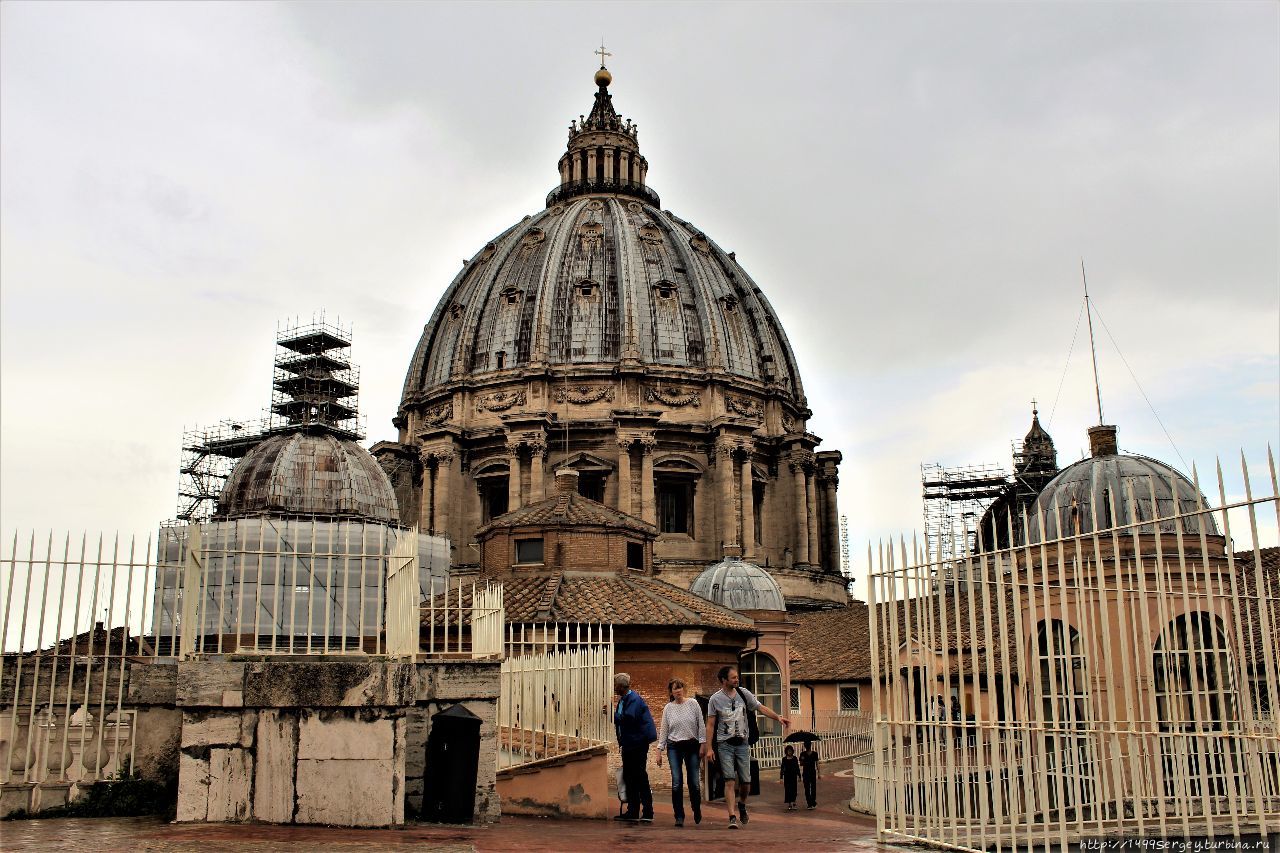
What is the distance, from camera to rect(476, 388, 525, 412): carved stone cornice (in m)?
54.9

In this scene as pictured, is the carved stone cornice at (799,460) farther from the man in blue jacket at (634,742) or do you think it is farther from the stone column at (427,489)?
the man in blue jacket at (634,742)

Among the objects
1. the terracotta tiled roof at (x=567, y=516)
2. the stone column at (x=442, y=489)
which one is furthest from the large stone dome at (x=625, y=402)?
the terracotta tiled roof at (x=567, y=516)

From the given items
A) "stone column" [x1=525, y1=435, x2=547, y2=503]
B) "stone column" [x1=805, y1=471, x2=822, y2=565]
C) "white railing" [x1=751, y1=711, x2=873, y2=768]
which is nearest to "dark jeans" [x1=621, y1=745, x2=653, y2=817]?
"white railing" [x1=751, y1=711, x2=873, y2=768]

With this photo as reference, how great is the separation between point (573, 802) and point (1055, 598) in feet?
29.0

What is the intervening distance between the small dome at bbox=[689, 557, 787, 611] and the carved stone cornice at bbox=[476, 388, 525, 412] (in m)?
20.4

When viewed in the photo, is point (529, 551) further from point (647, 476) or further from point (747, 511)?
point (747, 511)

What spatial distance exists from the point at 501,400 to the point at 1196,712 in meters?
47.9

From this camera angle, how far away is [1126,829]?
36.8 feet

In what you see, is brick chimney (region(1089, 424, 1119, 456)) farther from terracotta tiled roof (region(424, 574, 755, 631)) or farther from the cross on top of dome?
the cross on top of dome

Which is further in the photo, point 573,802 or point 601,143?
point 601,143

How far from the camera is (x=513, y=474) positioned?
5194 cm

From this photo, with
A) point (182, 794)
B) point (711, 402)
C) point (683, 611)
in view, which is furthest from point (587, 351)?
point (182, 794)

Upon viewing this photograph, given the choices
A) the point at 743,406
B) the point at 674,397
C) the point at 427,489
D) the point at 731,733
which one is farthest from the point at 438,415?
the point at 731,733

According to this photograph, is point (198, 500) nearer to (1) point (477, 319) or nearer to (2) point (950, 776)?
(1) point (477, 319)
